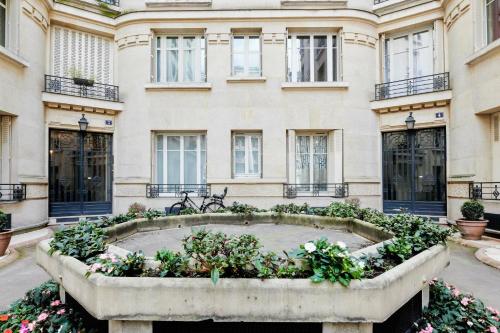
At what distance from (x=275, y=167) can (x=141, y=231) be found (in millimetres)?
6957

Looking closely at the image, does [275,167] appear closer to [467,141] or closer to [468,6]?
[467,141]

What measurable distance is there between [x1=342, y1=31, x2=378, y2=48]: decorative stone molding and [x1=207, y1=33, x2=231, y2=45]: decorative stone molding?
4818 millimetres

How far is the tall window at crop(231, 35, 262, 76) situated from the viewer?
1291 centimetres

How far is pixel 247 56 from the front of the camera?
509 inches

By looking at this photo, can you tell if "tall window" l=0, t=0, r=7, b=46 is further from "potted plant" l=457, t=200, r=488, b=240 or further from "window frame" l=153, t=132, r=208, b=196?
"potted plant" l=457, t=200, r=488, b=240

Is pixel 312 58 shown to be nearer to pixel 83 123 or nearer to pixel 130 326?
pixel 83 123

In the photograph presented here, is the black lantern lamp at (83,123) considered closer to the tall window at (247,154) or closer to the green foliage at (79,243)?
the tall window at (247,154)

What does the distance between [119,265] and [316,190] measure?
1048cm

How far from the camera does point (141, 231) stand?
6.51 meters

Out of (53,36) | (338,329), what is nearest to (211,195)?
(53,36)

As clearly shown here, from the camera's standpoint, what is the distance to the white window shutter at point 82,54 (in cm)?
1234

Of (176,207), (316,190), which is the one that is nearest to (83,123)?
(176,207)

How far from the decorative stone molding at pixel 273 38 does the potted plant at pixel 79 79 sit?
7377 mm

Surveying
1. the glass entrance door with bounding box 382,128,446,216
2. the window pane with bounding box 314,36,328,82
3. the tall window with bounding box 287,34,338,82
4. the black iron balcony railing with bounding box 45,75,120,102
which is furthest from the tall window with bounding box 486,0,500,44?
the black iron balcony railing with bounding box 45,75,120,102
